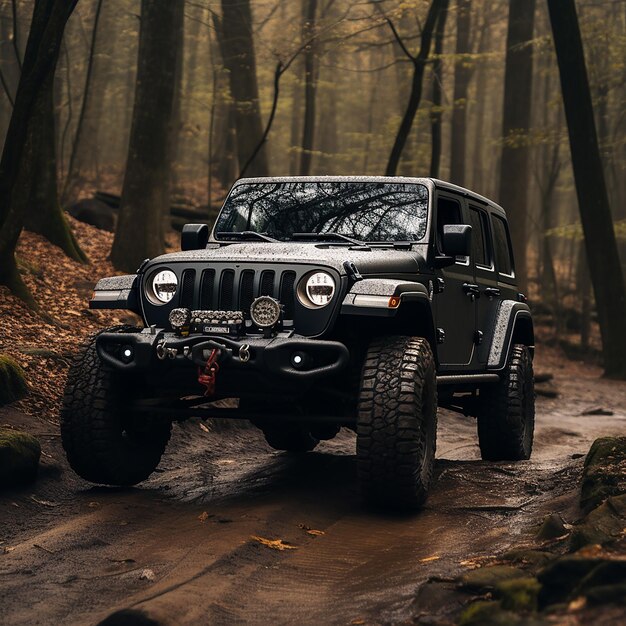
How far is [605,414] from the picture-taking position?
15.5 m

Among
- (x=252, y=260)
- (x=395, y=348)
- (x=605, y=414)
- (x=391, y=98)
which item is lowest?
(x=605, y=414)

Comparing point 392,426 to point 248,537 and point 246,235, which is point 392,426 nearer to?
point 248,537

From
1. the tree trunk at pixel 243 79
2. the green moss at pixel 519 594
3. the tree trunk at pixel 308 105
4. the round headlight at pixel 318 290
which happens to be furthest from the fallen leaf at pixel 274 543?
the tree trunk at pixel 308 105

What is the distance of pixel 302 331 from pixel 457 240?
4.71 feet

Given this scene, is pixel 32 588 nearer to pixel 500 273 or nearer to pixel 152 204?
pixel 500 273

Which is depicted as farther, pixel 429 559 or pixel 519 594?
pixel 429 559

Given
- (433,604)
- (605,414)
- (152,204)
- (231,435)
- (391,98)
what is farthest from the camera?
(391,98)

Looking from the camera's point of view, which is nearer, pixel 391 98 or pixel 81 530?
pixel 81 530

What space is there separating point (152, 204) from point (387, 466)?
11.4 meters

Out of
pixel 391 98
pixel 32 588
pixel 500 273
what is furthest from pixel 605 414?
pixel 391 98

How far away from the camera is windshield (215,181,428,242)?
25.0 ft

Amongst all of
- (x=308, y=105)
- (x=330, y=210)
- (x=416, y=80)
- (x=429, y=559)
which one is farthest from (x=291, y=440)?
(x=308, y=105)

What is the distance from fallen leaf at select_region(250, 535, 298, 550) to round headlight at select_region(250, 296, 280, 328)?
133 cm

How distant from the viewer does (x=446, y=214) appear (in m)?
8.12
